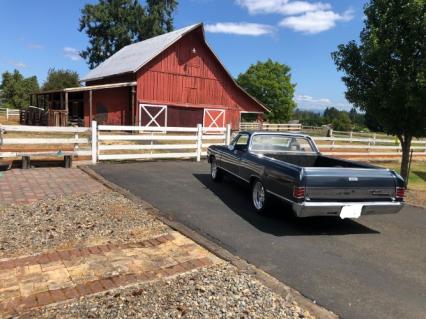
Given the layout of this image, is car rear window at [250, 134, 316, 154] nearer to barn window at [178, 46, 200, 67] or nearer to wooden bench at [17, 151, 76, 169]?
wooden bench at [17, 151, 76, 169]

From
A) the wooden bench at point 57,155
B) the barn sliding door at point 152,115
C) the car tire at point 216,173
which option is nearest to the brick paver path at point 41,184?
the wooden bench at point 57,155

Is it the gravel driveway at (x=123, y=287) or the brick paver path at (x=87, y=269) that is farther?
the brick paver path at (x=87, y=269)

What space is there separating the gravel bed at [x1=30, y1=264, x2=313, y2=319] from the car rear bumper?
1783 mm

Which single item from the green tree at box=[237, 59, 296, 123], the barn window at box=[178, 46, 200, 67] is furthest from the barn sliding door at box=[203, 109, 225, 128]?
the green tree at box=[237, 59, 296, 123]

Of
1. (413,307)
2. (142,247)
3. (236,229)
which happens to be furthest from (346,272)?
(142,247)

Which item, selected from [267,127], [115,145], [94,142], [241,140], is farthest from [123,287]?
[267,127]

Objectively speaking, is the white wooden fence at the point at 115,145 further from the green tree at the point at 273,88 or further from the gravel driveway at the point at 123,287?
the green tree at the point at 273,88

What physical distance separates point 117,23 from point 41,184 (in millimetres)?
46409

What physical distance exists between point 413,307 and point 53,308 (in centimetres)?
330

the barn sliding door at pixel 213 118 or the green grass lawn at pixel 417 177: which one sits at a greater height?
the barn sliding door at pixel 213 118

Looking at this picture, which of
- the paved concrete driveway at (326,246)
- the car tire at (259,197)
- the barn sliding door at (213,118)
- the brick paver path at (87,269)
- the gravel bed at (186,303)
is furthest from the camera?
the barn sliding door at (213,118)

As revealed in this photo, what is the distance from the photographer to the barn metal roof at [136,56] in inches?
1065

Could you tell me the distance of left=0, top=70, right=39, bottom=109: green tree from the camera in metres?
58.2

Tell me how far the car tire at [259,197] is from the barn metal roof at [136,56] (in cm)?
2050
